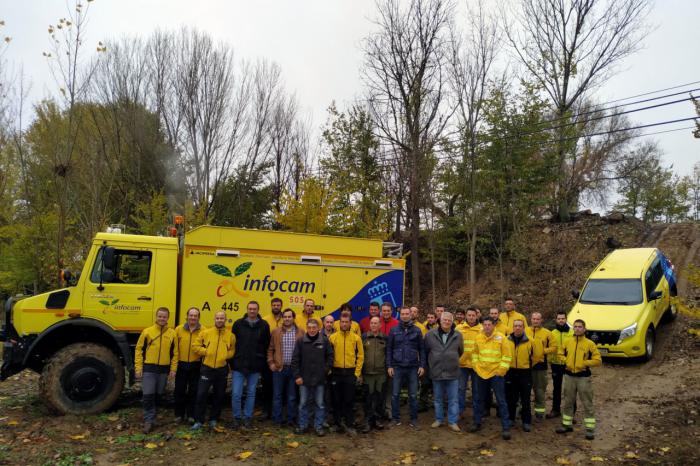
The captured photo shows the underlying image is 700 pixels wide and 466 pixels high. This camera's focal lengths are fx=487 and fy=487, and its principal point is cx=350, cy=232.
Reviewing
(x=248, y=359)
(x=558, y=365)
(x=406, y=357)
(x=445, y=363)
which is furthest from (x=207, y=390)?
(x=558, y=365)

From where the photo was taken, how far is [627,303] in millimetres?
11664

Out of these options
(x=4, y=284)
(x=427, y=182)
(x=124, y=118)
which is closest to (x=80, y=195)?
(x=124, y=118)

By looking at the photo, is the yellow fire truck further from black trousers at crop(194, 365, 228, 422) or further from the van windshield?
the van windshield

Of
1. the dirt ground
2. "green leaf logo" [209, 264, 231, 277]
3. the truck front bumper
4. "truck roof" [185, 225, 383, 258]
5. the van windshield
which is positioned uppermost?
"truck roof" [185, 225, 383, 258]

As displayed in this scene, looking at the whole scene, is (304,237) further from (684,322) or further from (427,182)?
(427,182)

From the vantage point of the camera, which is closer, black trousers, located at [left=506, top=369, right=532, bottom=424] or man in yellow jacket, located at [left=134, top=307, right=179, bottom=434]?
man in yellow jacket, located at [left=134, top=307, right=179, bottom=434]

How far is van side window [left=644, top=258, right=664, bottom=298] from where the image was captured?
480 inches

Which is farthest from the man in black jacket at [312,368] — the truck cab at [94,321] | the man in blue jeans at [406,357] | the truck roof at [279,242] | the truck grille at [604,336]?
the truck grille at [604,336]

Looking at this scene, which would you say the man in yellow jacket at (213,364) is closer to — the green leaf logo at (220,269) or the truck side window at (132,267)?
the green leaf logo at (220,269)

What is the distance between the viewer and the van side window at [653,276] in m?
12.2

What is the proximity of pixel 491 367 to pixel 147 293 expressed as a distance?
216 inches

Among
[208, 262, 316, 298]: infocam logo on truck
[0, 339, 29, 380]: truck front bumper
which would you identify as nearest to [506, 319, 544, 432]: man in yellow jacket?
[208, 262, 316, 298]: infocam logo on truck

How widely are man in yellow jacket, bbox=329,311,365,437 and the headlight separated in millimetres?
6774

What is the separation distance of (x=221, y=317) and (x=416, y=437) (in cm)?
326
